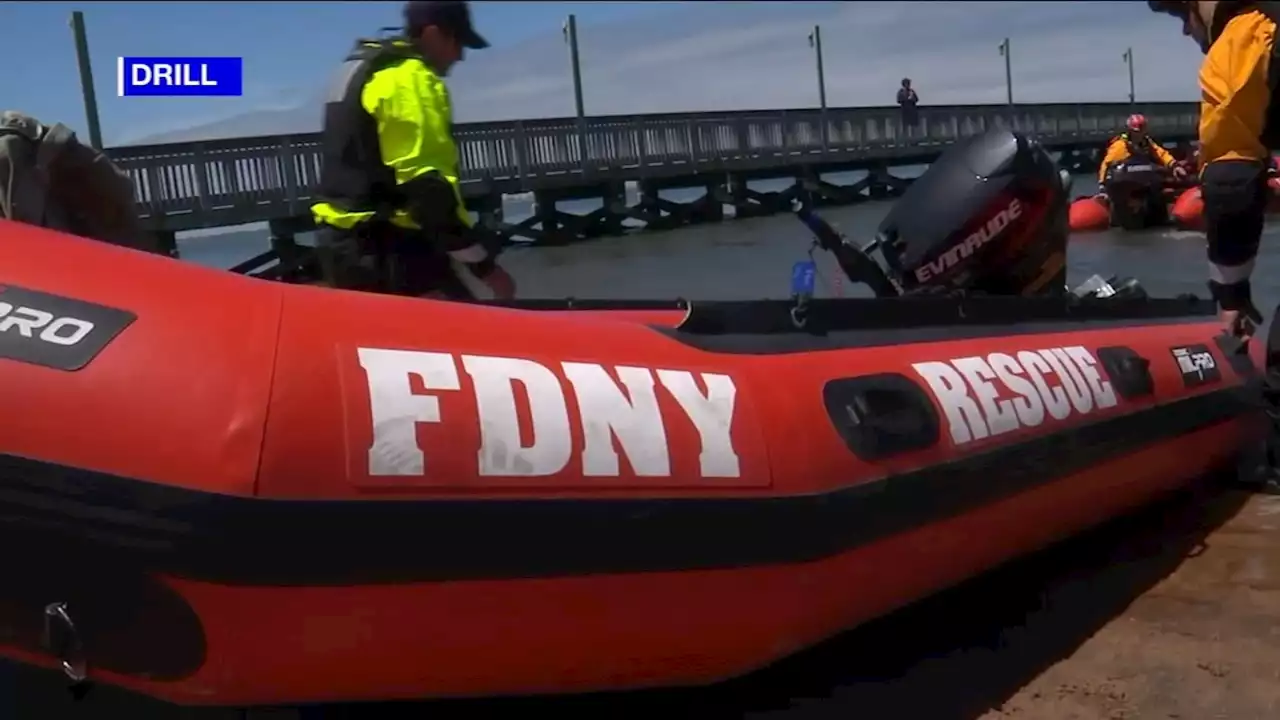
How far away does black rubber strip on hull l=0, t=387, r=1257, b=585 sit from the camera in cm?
174

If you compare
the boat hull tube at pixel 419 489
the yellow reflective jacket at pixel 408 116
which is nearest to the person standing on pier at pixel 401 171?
the yellow reflective jacket at pixel 408 116

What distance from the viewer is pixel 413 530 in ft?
6.03

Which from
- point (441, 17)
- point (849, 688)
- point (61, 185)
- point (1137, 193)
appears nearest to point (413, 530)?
point (849, 688)

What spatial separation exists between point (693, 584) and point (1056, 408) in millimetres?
1223

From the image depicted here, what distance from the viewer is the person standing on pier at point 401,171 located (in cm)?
318

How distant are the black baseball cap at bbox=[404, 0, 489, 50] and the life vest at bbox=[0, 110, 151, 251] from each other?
87 cm

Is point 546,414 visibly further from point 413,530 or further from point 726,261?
point 726,261

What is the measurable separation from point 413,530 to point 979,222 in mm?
2326

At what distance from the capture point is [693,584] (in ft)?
6.88

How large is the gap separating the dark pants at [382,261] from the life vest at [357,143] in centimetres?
7

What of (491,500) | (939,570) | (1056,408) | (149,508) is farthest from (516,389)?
(1056,408)

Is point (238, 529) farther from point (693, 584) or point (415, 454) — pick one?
point (693, 584)

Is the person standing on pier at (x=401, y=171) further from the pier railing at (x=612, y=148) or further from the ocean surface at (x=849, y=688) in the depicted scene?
the pier railing at (x=612, y=148)

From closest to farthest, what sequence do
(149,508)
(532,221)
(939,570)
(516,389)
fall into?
1. (149,508)
2. (516,389)
3. (939,570)
4. (532,221)
